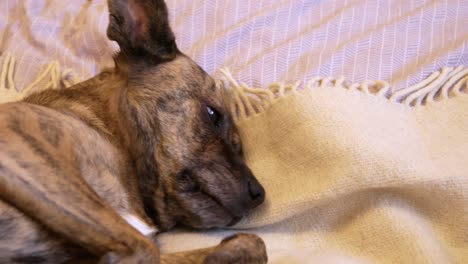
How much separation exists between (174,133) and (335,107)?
1.75 ft

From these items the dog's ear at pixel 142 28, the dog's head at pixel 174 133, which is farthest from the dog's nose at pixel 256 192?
the dog's ear at pixel 142 28

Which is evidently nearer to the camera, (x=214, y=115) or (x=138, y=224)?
(x=138, y=224)

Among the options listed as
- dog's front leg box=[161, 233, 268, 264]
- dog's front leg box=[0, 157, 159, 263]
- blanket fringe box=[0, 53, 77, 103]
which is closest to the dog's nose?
dog's front leg box=[161, 233, 268, 264]

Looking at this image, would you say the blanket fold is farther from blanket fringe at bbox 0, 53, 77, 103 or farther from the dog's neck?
blanket fringe at bbox 0, 53, 77, 103

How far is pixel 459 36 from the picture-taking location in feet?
6.43

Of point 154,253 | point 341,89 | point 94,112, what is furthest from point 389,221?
point 94,112

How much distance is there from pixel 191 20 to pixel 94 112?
0.73 metres

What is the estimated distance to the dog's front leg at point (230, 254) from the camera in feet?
4.72

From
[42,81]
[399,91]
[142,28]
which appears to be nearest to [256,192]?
[399,91]

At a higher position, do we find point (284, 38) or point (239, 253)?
point (284, 38)

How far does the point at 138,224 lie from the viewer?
1.61 m

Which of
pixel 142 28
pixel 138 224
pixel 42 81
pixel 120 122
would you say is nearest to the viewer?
pixel 138 224

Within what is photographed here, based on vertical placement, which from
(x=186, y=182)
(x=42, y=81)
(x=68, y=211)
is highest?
(x=68, y=211)

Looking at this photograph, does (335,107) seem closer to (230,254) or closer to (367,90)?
(367,90)
